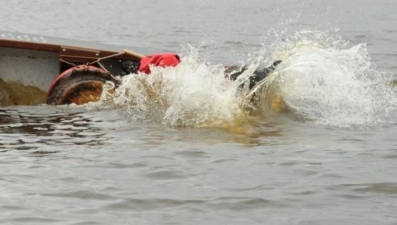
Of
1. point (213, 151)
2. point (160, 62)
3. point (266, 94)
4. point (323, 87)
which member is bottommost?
point (213, 151)

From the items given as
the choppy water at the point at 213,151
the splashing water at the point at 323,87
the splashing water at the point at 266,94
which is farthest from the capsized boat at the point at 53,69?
the splashing water at the point at 323,87

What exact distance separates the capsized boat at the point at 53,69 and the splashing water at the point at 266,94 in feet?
1.41

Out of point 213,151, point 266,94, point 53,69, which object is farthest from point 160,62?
point 213,151

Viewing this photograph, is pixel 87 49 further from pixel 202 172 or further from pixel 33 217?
pixel 33 217

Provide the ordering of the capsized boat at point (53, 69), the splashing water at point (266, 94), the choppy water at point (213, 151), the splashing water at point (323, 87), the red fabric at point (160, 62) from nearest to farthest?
1. the choppy water at point (213, 151)
2. the splashing water at point (266, 94)
3. the splashing water at point (323, 87)
4. the red fabric at point (160, 62)
5. the capsized boat at point (53, 69)

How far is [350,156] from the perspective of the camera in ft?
26.5

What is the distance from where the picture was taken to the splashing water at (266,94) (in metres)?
9.79

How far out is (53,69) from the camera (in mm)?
11500

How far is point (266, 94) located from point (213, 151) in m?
2.27

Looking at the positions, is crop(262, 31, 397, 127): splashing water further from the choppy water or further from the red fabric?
the red fabric

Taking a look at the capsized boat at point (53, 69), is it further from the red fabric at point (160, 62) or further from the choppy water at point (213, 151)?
the red fabric at point (160, 62)

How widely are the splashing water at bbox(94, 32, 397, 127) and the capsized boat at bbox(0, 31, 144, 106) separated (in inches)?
16.9

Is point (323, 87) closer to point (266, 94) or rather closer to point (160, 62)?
point (266, 94)

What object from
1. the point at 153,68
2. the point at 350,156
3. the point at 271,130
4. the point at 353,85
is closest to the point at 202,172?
the point at 350,156
